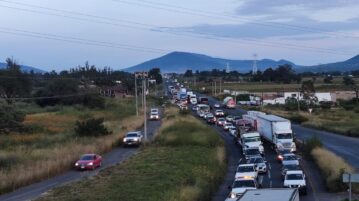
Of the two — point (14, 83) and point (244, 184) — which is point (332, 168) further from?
point (14, 83)

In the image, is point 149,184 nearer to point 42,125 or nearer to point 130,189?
point 130,189

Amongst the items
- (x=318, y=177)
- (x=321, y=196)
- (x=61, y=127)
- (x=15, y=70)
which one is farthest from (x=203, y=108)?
(x=321, y=196)

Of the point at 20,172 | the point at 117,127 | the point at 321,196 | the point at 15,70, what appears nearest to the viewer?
the point at 321,196

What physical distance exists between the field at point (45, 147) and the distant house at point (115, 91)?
241 feet

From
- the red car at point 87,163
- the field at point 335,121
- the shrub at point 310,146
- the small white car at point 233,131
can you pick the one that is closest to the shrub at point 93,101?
the field at point 335,121

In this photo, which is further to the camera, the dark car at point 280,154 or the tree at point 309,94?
the tree at point 309,94

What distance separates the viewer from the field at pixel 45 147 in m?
40.2

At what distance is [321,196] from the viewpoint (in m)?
33.1

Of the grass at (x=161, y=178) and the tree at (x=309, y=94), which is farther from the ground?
the tree at (x=309, y=94)

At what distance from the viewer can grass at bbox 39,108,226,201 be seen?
29.1 m

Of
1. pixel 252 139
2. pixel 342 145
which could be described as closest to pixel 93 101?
pixel 342 145

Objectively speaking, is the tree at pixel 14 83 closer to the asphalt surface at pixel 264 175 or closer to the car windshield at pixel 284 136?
the asphalt surface at pixel 264 175

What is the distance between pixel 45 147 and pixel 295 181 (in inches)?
1034

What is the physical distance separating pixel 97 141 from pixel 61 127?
586 inches
